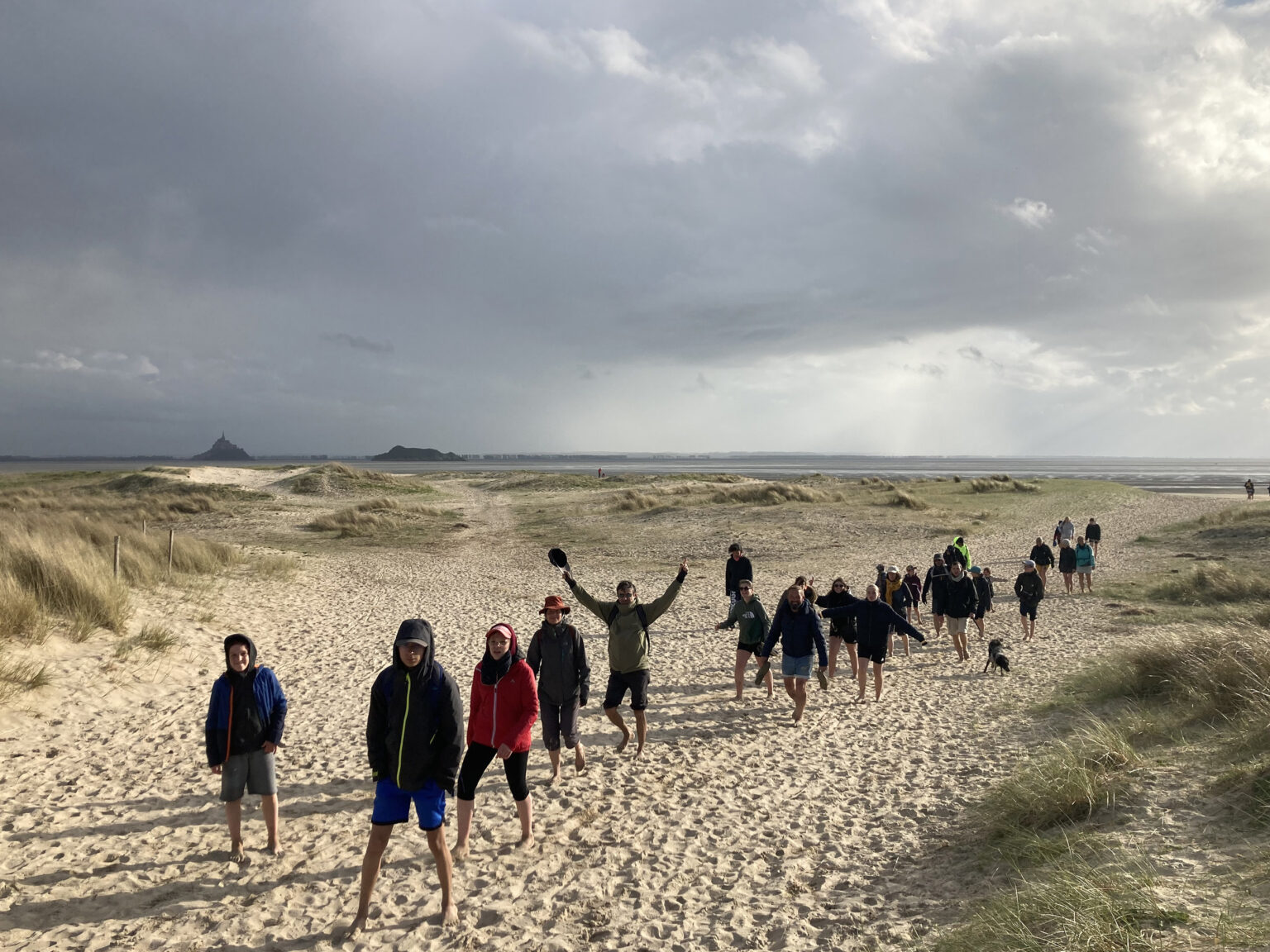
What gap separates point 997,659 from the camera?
11.4 meters

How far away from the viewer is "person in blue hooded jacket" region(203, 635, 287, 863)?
536cm

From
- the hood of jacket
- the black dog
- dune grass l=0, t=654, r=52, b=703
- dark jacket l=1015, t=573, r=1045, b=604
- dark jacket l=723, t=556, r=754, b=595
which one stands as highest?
the hood of jacket

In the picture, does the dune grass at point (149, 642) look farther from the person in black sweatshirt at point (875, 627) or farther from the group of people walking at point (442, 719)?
the person in black sweatshirt at point (875, 627)

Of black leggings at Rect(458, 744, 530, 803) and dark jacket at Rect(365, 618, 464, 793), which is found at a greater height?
dark jacket at Rect(365, 618, 464, 793)

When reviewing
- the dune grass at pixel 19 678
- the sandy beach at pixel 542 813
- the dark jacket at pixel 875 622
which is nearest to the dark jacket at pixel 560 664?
the sandy beach at pixel 542 813

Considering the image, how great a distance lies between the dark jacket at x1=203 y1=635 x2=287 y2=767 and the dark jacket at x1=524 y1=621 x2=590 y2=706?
7.30 ft

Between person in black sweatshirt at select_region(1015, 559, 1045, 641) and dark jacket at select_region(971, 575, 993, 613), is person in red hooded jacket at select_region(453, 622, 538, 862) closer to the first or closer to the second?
dark jacket at select_region(971, 575, 993, 613)

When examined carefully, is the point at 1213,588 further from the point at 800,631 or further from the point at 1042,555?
the point at 800,631

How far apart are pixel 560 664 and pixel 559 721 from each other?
70cm

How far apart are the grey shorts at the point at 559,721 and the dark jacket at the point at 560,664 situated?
3.8 inches

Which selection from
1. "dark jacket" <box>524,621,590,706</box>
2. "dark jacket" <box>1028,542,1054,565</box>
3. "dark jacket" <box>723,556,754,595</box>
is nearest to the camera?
"dark jacket" <box>524,621,590,706</box>

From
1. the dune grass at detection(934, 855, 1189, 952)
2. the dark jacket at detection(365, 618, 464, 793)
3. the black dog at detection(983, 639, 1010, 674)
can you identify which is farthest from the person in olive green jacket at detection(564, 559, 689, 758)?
the black dog at detection(983, 639, 1010, 674)

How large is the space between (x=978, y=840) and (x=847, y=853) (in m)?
1.09

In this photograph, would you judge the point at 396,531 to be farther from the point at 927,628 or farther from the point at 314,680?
the point at 927,628
